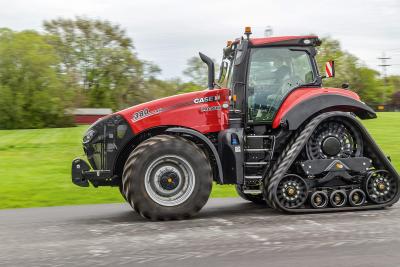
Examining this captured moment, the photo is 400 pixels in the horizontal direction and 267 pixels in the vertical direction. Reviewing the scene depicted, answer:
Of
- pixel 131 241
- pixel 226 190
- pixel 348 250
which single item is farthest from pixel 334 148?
pixel 226 190

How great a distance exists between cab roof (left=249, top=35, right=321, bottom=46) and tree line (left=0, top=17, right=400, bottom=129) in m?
47.0

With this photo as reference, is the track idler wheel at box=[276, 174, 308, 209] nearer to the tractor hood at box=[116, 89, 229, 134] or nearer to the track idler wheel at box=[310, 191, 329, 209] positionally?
the track idler wheel at box=[310, 191, 329, 209]

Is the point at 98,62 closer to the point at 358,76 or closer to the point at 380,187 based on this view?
the point at 358,76

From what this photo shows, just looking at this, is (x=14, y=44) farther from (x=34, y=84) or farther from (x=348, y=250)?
(x=348, y=250)

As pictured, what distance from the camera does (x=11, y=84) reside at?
5988cm

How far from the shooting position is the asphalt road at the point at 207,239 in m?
5.71

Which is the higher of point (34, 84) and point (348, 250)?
point (34, 84)

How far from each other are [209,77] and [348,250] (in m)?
3.77

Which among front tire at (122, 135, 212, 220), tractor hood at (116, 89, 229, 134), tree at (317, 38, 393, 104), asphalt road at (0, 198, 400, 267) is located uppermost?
tree at (317, 38, 393, 104)

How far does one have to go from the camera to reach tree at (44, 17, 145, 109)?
67.8m

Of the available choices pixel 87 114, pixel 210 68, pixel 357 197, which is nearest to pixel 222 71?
pixel 210 68

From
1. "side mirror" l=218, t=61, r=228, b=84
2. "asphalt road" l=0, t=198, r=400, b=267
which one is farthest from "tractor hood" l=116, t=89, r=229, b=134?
"asphalt road" l=0, t=198, r=400, b=267

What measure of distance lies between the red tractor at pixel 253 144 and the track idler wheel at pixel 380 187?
1 centimetres

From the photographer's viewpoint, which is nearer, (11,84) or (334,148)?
(334,148)
